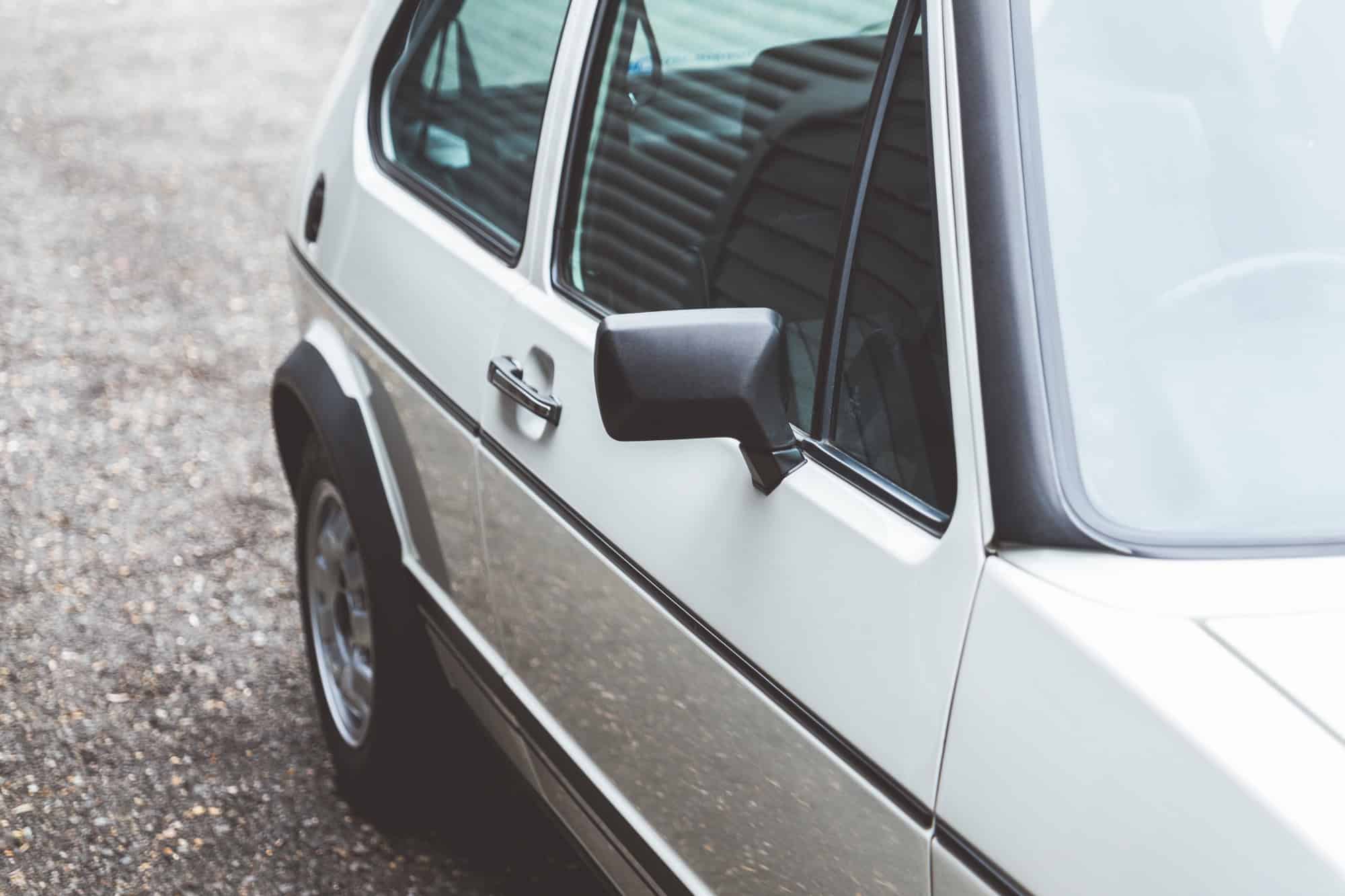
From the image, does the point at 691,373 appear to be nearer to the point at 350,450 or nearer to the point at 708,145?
the point at 708,145

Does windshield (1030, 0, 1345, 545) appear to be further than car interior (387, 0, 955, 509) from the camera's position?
No

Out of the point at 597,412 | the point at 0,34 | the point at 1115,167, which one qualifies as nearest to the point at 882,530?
the point at 1115,167

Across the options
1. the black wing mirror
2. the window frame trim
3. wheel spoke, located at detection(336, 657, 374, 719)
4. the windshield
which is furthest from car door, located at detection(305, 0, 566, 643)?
the windshield

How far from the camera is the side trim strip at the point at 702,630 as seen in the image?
5.12 ft

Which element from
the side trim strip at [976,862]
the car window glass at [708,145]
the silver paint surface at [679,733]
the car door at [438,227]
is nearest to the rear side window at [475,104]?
the car door at [438,227]

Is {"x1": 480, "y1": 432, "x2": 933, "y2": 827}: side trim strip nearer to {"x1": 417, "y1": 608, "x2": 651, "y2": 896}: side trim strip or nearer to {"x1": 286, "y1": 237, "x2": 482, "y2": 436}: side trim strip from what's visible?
{"x1": 286, "y1": 237, "x2": 482, "y2": 436}: side trim strip

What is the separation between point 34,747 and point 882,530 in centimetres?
258

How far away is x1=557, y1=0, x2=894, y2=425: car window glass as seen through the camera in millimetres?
2174

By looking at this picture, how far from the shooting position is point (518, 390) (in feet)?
7.52

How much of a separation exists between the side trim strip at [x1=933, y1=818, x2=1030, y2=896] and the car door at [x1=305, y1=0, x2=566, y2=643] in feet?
4.00

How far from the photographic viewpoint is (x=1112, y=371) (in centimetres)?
153

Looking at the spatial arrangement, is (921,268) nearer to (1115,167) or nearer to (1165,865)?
(1115,167)

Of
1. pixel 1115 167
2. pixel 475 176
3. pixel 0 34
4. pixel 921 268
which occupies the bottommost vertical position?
pixel 0 34

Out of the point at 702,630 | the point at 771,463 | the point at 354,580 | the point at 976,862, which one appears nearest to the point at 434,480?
the point at 354,580
